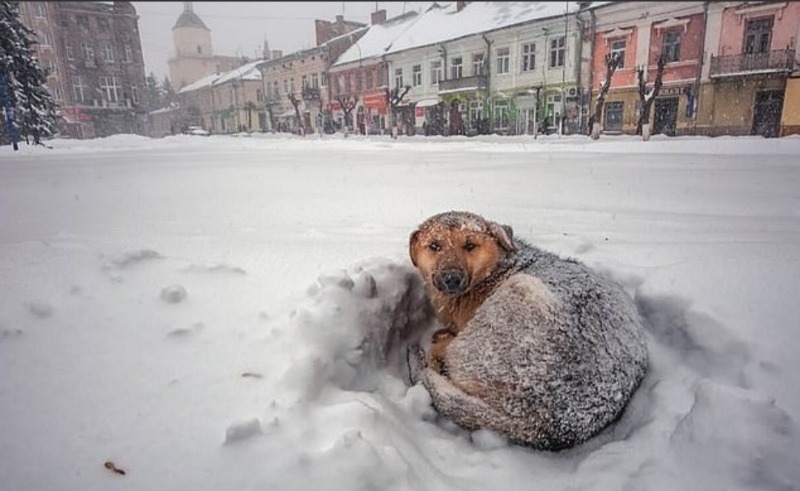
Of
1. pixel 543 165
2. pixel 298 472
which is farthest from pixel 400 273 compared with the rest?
pixel 543 165

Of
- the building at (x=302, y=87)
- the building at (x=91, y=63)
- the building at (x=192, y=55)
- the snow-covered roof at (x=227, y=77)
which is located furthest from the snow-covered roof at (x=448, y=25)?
the building at (x=91, y=63)

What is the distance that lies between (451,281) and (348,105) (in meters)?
6.45

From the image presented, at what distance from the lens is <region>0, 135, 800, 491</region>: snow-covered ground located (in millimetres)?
1494

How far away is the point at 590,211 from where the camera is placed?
408 centimetres

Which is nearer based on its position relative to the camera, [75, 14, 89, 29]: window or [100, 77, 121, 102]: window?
[75, 14, 89, 29]: window

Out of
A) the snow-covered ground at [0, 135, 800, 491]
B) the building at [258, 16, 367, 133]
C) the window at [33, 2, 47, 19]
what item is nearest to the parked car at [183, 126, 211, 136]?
the building at [258, 16, 367, 133]

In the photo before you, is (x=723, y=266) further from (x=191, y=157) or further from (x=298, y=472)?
(x=191, y=157)

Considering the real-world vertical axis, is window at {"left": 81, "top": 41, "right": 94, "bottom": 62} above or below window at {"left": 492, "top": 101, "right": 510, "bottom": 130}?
above

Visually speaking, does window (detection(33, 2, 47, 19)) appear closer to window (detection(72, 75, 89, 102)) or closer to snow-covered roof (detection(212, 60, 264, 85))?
window (detection(72, 75, 89, 102))

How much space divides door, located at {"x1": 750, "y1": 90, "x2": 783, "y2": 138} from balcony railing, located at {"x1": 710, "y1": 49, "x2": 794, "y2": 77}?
21 centimetres

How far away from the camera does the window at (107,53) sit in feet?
11.9

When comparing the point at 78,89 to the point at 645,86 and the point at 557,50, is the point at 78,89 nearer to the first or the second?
the point at 557,50

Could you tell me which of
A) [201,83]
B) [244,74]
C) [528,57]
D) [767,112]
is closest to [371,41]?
[244,74]

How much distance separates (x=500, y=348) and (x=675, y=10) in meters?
2.67
